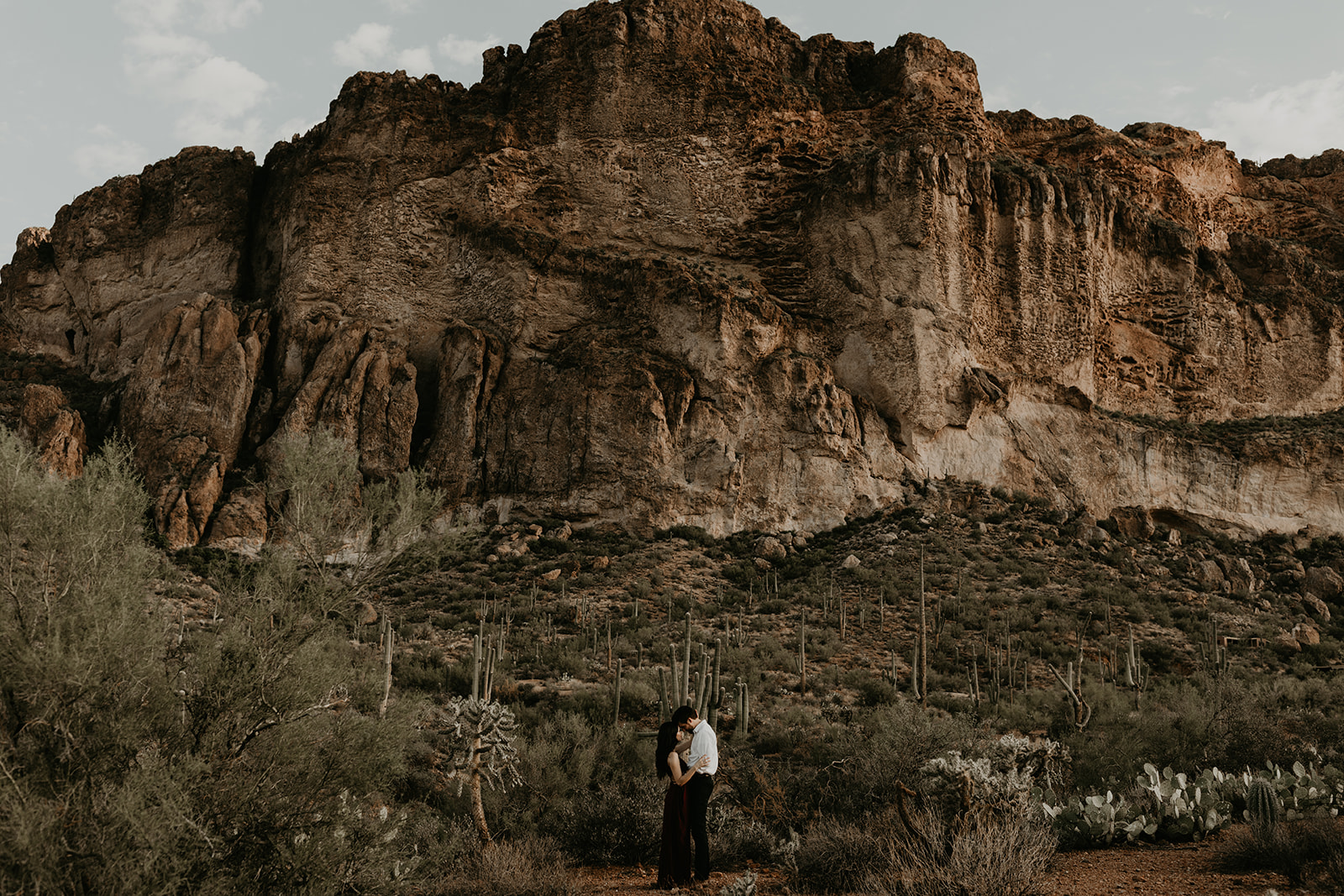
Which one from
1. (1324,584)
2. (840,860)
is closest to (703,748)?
(840,860)

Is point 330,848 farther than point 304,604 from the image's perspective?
No

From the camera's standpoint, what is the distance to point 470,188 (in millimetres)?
36562

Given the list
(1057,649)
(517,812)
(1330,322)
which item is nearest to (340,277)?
(1057,649)

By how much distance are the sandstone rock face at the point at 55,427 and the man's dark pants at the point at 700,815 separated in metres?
28.2

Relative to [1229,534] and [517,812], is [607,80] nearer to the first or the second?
[1229,534]

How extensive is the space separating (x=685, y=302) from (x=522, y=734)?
69.0 feet

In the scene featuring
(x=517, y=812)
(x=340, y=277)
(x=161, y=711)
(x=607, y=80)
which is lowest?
(x=517, y=812)

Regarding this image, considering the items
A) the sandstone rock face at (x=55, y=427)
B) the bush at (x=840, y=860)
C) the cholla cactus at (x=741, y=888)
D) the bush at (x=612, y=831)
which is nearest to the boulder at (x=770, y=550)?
the bush at (x=612, y=831)

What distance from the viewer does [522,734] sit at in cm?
1405

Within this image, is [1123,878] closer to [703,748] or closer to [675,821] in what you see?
[703,748]

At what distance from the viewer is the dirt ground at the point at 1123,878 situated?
20.5 ft

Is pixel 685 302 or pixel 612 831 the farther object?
pixel 685 302

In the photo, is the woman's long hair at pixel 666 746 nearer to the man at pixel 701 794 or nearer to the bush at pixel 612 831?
the man at pixel 701 794

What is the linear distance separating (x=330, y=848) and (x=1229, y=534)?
35.3 metres
